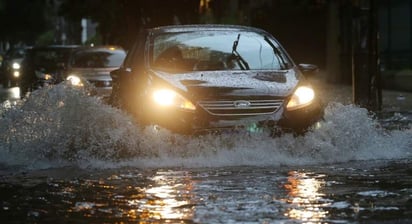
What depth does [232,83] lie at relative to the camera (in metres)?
9.20

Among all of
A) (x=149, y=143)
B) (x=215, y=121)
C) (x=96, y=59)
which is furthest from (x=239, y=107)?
(x=96, y=59)

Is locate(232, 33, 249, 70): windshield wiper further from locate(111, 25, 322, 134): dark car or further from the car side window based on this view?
the car side window

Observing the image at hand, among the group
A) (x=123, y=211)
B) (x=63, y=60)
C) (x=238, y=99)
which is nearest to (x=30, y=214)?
(x=123, y=211)

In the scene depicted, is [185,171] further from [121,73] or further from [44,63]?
[44,63]

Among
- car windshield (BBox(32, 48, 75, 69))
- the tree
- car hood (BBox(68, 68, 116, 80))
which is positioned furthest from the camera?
the tree

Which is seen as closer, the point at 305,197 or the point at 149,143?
the point at 305,197

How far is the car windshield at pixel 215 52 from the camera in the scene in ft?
33.0

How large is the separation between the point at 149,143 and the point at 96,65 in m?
9.45

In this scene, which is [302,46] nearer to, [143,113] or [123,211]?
[143,113]

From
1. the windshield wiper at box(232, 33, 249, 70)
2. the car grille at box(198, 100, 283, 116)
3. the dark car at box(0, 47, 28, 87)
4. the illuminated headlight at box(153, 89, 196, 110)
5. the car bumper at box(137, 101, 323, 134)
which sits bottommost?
the dark car at box(0, 47, 28, 87)

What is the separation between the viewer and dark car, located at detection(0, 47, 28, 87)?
3059cm

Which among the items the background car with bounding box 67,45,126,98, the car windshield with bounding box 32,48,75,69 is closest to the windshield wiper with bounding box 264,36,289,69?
the background car with bounding box 67,45,126,98

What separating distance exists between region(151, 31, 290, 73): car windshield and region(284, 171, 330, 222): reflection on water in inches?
83.0

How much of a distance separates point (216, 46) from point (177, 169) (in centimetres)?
225
